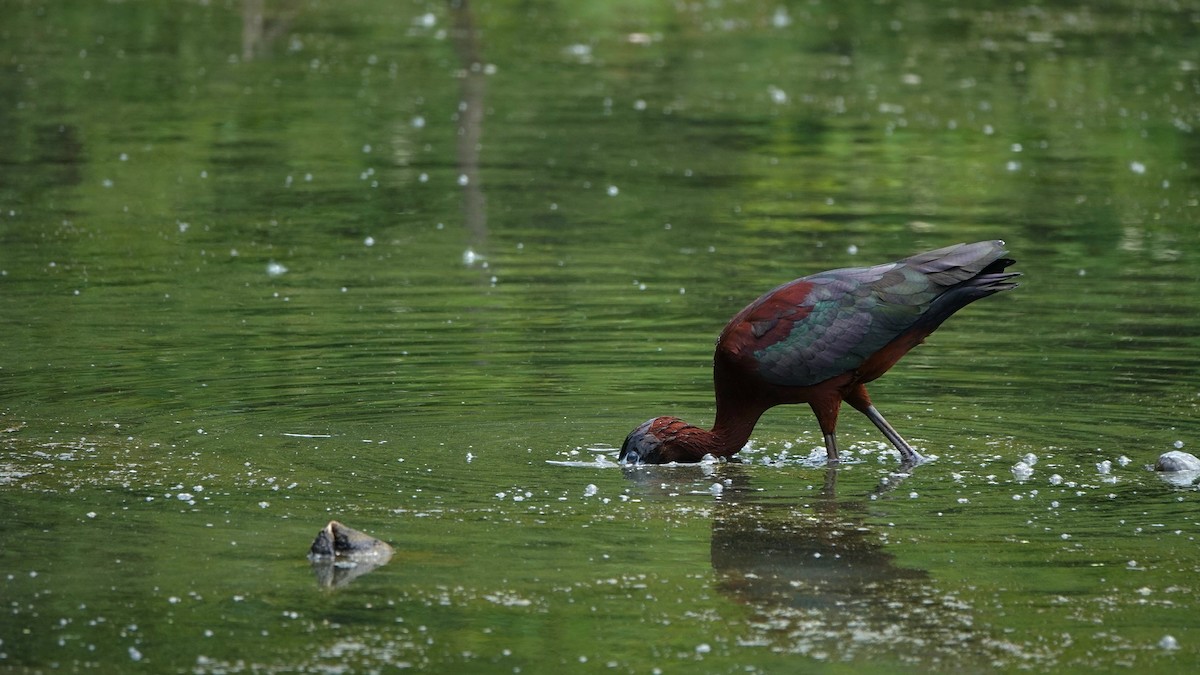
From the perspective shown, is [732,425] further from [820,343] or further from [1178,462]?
[1178,462]

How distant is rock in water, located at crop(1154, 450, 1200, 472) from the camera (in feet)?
28.9

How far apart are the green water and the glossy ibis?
7.2 inches

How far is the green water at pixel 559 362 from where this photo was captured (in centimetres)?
673

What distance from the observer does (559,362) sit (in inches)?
444

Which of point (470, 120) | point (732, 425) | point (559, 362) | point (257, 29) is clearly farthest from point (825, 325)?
point (257, 29)

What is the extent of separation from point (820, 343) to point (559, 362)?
2550 mm

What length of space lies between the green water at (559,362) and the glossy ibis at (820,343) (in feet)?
0.60

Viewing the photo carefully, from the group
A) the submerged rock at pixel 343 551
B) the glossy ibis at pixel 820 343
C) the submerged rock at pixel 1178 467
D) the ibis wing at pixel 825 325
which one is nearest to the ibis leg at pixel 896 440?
the glossy ibis at pixel 820 343

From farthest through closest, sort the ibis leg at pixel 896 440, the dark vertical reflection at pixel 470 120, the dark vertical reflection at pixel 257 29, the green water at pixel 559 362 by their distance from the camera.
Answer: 1. the dark vertical reflection at pixel 257 29
2. the dark vertical reflection at pixel 470 120
3. the ibis leg at pixel 896 440
4. the green water at pixel 559 362

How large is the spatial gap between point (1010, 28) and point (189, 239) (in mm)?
17497

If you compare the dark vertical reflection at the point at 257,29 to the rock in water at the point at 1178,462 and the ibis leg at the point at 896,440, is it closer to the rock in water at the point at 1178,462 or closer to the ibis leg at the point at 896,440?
the ibis leg at the point at 896,440

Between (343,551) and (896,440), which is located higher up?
(343,551)

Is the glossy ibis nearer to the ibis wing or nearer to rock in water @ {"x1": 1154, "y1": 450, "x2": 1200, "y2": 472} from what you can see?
the ibis wing

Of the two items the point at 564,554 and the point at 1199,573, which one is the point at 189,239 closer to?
the point at 564,554
